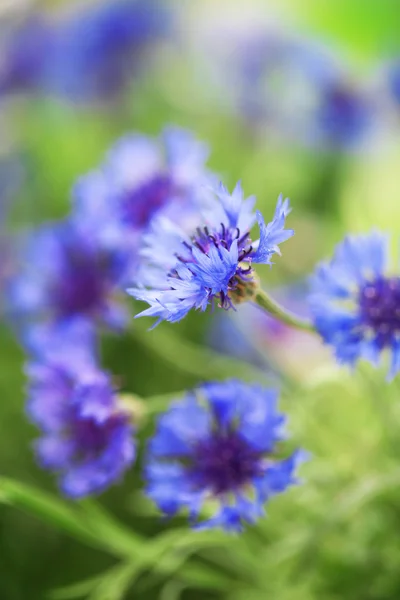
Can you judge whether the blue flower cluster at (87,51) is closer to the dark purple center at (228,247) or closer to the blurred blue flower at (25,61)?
the blurred blue flower at (25,61)

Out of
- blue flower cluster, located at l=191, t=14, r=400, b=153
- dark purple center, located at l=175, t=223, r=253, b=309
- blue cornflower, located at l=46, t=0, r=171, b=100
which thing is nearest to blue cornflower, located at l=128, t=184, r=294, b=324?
dark purple center, located at l=175, t=223, r=253, b=309

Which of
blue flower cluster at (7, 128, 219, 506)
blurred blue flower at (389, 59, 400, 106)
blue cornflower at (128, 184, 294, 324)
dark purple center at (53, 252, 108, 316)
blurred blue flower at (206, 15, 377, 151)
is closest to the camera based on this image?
blue cornflower at (128, 184, 294, 324)

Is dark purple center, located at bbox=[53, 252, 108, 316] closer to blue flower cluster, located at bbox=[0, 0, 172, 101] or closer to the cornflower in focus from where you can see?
the cornflower in focus

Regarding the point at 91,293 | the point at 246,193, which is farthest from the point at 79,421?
the point at 246,193

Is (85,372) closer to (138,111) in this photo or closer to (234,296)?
(234,296)

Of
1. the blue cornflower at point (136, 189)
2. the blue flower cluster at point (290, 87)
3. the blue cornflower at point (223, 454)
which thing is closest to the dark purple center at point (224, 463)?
the blue cornflower at point (223, 454)

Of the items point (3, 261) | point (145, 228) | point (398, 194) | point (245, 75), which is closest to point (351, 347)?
point (145, 228)
